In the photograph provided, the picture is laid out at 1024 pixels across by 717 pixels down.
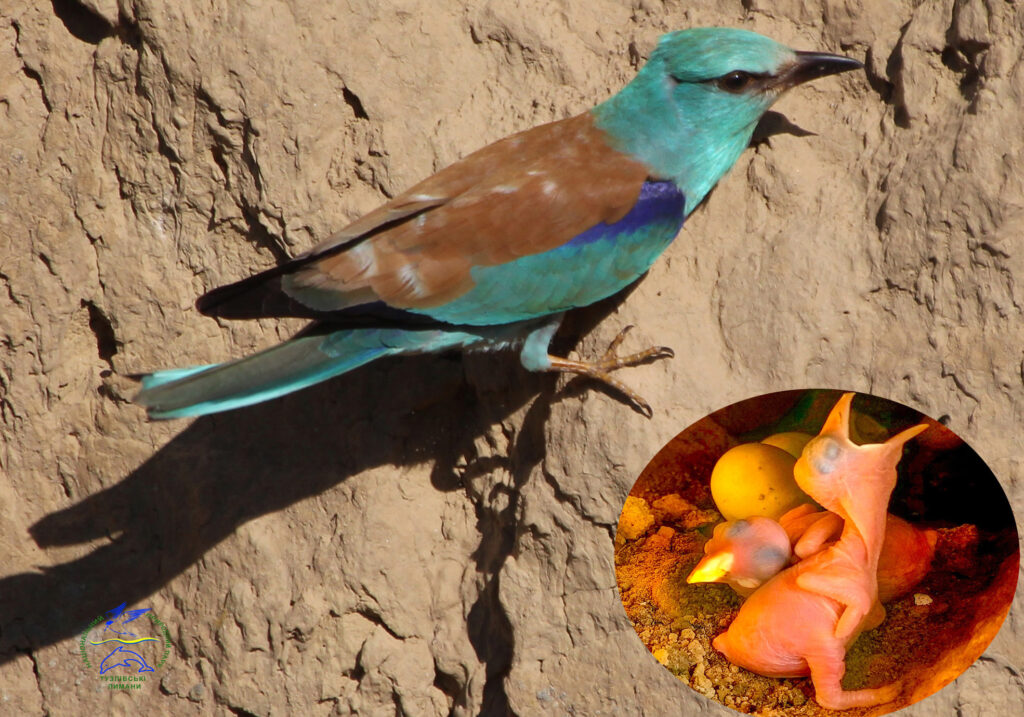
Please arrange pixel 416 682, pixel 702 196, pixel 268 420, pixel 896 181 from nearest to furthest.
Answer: pixel 896 181 → pixel 702 196 → pixel 416 682 → pixel 268 420

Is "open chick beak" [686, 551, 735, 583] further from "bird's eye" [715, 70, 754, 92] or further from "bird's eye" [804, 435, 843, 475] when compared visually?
"bird's eye" [715, 70, 754, 92]

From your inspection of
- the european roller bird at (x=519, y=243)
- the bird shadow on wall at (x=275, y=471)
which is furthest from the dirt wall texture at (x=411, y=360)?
the european roller bird at (x=519, y=243)

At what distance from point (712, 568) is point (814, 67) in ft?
4.36

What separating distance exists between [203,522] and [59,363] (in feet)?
2.45

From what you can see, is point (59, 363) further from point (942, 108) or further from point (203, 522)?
point (942, 108)

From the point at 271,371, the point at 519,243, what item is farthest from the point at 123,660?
the point at 519,243

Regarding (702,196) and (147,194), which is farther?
(147,194)

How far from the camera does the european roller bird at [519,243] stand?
97.7 inches

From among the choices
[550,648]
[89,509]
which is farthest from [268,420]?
[550,648]

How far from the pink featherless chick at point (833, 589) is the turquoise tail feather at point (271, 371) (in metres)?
1.05

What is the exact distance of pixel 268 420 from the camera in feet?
9.87

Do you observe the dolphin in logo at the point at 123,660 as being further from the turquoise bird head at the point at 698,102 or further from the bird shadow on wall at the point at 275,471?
the turquoise bird head at the point at 698,102

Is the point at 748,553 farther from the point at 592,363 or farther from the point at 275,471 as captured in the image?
the point at 275,471

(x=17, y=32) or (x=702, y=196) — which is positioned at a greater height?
(x=17, y=32)
